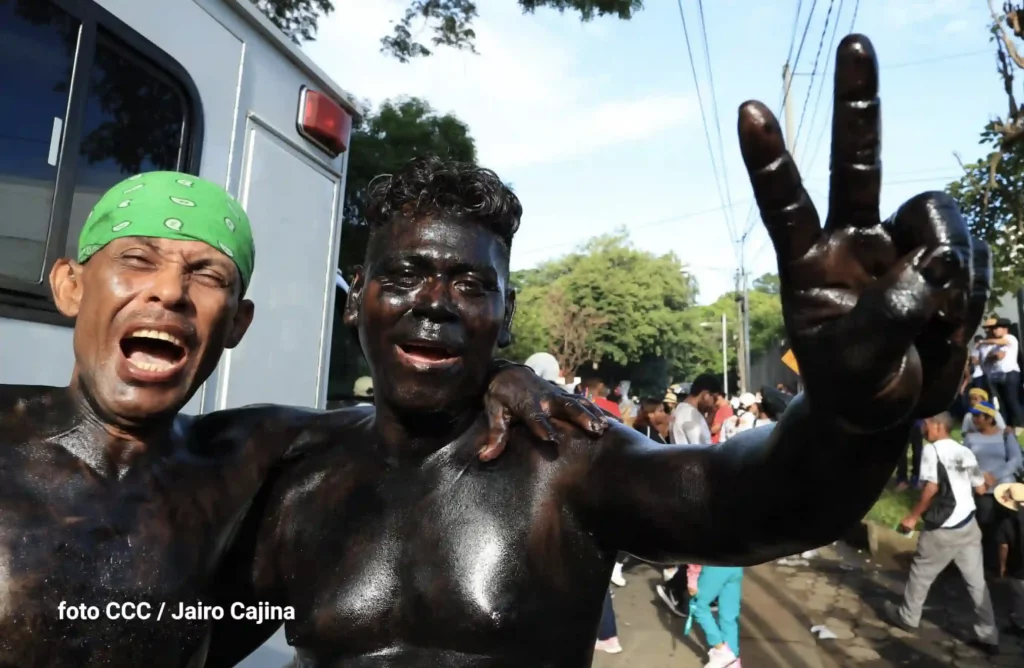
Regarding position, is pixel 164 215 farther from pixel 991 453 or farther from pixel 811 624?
pixel 991 453

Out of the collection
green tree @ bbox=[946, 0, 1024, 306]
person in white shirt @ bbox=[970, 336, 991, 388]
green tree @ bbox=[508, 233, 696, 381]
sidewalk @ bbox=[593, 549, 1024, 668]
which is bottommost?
sidewalk @ bbox=[593, 549, 1024, 668]

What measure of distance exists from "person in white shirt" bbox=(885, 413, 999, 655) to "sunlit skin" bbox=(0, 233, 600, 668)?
5550 millimetres

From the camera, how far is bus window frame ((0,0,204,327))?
6.57 ft

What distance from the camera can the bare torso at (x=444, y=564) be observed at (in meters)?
1.41

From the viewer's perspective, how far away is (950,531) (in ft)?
18.9

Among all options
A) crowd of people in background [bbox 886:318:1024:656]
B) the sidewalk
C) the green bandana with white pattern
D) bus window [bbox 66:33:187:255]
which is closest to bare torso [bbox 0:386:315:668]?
the green bandana with white pattern

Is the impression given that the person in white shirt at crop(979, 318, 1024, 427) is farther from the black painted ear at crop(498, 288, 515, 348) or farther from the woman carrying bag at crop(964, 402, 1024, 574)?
the black painted ear at crop(498, 288, 515, 348)

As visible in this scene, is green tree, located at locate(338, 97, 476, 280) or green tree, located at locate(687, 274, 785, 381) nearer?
green tree, located at locate(338, 97, 476, 280)

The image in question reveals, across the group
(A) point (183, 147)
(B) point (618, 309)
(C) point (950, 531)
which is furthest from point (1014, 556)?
(B) point (618, 309)

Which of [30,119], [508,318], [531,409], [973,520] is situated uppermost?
[30,119]

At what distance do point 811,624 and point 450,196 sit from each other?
6251mm

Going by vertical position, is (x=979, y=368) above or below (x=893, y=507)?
above

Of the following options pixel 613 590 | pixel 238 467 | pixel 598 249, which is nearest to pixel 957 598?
pixel 613 590

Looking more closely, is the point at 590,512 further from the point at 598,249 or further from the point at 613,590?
the point at 598,249
